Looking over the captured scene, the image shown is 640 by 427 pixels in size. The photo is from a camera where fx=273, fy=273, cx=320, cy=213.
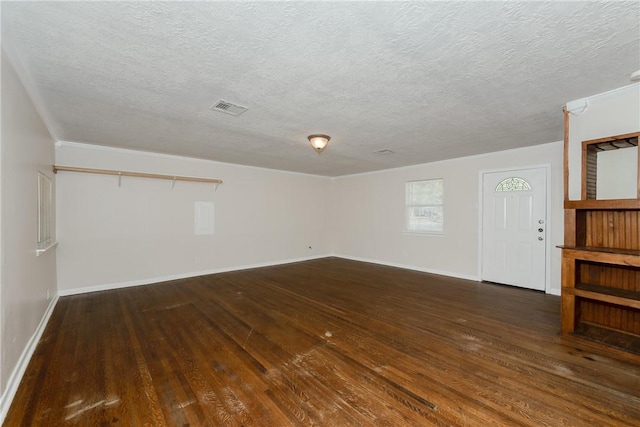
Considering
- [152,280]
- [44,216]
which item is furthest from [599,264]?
[152,280]

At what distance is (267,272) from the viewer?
6000 mm

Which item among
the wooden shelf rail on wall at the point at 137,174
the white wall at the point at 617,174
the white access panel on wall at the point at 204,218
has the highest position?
the wooden shelf rail on wall at the point at 137,174

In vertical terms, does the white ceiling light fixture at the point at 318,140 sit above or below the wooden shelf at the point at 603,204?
above

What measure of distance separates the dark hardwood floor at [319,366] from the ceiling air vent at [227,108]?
8.01 feet

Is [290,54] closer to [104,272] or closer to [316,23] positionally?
[316,23]

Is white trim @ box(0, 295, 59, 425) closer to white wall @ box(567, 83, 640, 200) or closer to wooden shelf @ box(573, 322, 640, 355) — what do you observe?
wooden shelf @ box(573, 322, 640, 355)

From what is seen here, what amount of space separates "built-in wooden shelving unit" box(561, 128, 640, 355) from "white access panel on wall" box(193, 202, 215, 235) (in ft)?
18.7

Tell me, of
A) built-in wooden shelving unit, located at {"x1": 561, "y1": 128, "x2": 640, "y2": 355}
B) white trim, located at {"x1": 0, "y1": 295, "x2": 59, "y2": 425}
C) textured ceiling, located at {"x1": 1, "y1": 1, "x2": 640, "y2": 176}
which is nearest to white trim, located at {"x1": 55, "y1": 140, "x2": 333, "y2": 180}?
textured ceiling, located at {"x1": 1, "y1": 1, "x2": 640, "y2": 176}

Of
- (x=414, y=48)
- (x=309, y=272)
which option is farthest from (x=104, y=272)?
(x=414, y=48)

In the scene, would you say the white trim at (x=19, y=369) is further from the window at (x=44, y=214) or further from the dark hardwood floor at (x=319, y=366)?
the window at (x=44, y=214)

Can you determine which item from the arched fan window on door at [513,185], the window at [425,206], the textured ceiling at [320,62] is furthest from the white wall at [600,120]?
the window at [425,206]

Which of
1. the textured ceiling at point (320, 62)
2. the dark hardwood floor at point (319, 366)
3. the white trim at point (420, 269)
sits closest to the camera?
the textured ceiling at point (320, 62)

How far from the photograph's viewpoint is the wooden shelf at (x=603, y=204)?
2.46 meters

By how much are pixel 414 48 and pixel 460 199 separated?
4.27 meters
